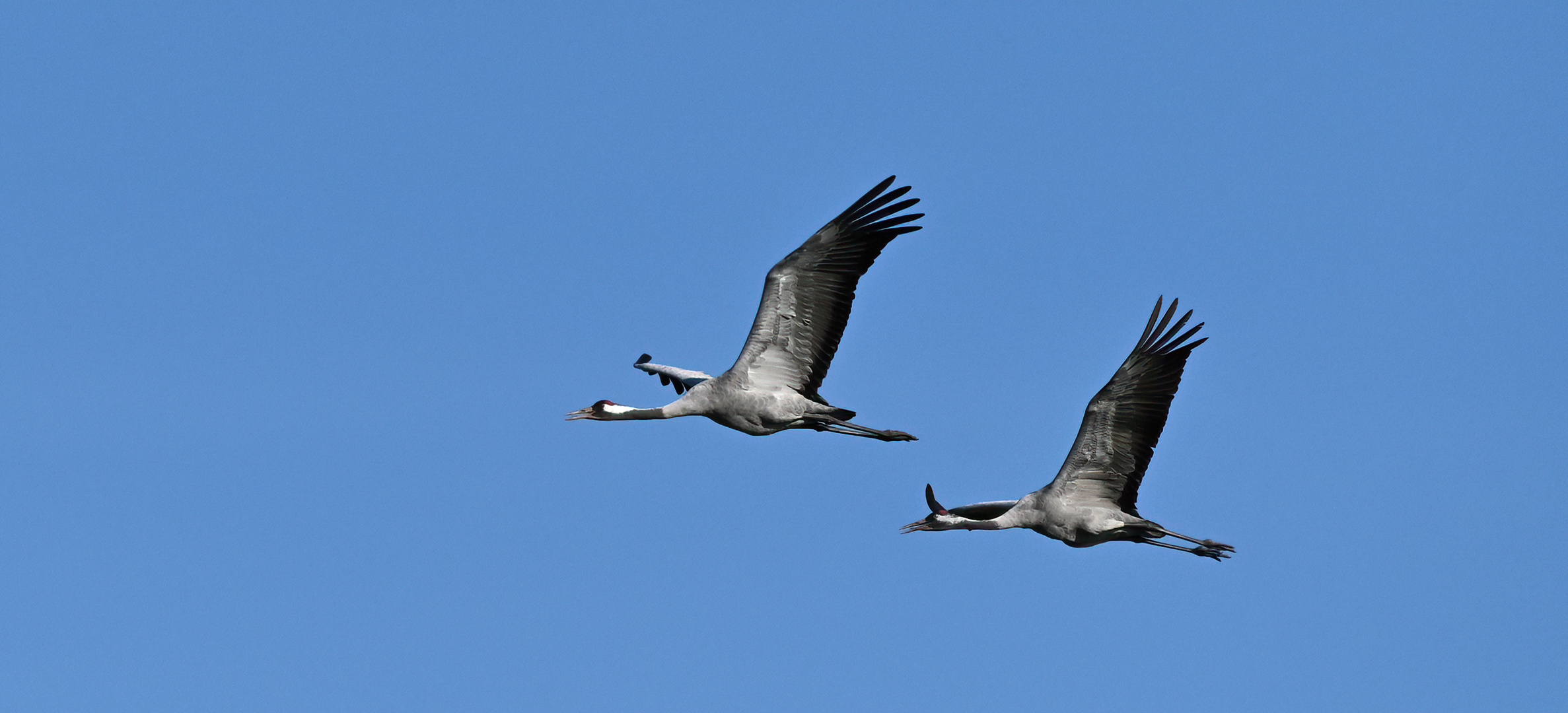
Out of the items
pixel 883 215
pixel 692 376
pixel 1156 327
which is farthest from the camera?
pixel 692 376

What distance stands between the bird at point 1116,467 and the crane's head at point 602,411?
444cm

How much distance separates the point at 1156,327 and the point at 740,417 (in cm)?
559

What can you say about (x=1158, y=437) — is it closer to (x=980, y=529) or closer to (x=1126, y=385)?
(x=1126, y=385)

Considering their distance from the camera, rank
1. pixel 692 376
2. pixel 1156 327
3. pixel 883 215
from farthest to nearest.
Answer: pixel 692 376 < pixel 883 215 < pixel 1156 327

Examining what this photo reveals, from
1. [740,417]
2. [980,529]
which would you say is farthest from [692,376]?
[980,529]

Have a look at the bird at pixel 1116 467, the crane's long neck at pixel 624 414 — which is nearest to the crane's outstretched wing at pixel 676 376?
the crane's long neck at pixel 624 414

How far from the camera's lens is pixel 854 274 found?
26312 mm

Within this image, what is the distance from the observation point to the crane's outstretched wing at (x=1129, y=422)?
24.6m

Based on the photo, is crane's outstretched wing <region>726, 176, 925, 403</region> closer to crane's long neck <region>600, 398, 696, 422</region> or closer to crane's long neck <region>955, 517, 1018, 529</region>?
crane's long neck <region>600, 398, 696, 422</region>

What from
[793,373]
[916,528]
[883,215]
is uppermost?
[883,215]

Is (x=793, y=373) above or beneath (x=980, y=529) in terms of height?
above

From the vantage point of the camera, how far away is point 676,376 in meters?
32.3

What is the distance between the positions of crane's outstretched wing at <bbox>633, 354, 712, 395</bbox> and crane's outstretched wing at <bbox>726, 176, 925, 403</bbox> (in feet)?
16.1

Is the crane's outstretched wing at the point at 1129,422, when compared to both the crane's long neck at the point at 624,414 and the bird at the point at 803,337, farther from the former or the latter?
the crane's long neck at the point at 624,414
